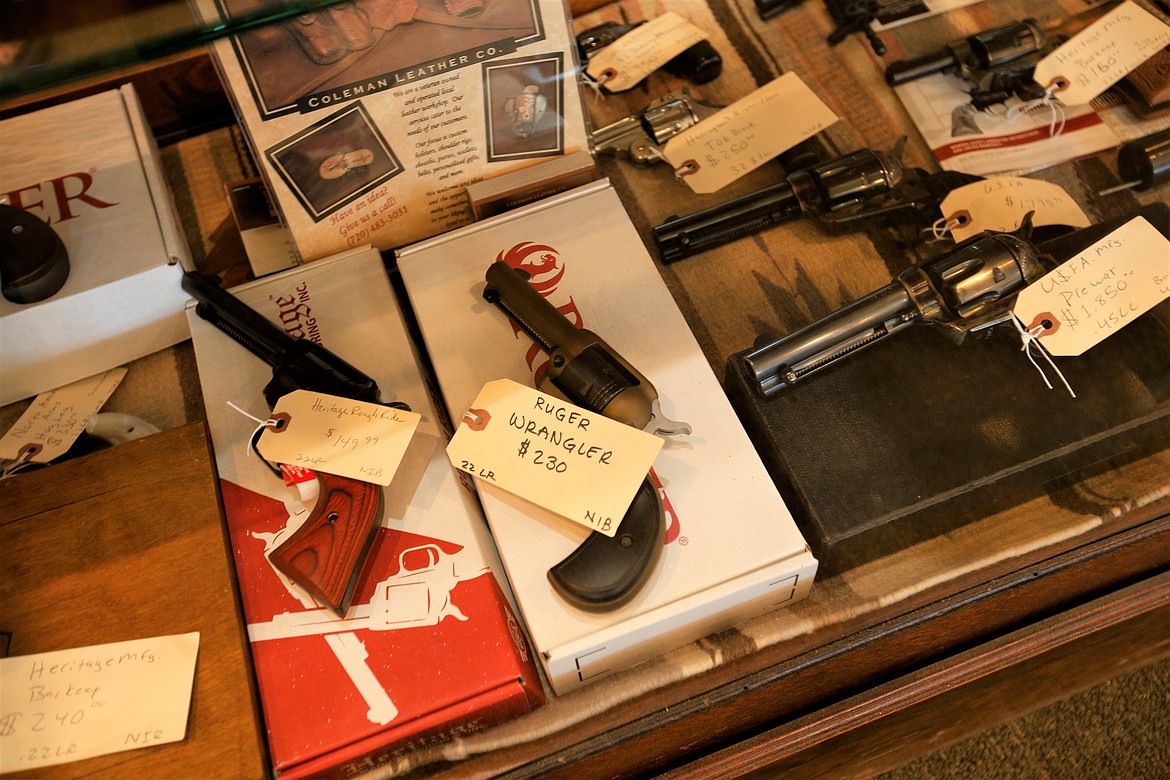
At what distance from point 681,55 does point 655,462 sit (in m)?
0.62

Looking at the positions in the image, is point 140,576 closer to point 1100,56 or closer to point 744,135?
point 744,135

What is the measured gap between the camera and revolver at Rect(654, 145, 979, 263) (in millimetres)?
973

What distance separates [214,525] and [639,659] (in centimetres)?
40

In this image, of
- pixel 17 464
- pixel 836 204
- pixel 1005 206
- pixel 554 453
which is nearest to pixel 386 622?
pixel 554 453

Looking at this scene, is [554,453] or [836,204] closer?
[554,453]

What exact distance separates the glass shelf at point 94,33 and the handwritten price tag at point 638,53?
1.88 ft

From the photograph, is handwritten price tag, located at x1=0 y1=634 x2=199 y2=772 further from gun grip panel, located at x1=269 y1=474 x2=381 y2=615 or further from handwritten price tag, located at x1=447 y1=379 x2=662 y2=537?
handwritten price tag, located at x1=447 y1=379 x2=662 y2=537

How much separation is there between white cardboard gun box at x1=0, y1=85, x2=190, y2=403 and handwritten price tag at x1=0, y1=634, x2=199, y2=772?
0.33 meters

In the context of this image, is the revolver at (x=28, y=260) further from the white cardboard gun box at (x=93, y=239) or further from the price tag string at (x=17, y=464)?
the price tag string at (x=17, y=464)

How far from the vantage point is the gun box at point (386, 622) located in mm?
689

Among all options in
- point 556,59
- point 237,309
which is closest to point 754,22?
point 556,59

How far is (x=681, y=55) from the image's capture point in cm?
112

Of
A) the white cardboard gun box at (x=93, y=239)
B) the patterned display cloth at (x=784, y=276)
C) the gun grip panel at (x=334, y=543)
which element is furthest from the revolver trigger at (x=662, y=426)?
the white cardboard gun box at (x=93, y=239)

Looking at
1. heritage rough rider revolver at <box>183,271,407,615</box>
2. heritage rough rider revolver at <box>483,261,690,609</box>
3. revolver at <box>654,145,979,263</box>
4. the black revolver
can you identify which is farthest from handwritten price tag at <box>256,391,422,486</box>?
the black revolver
